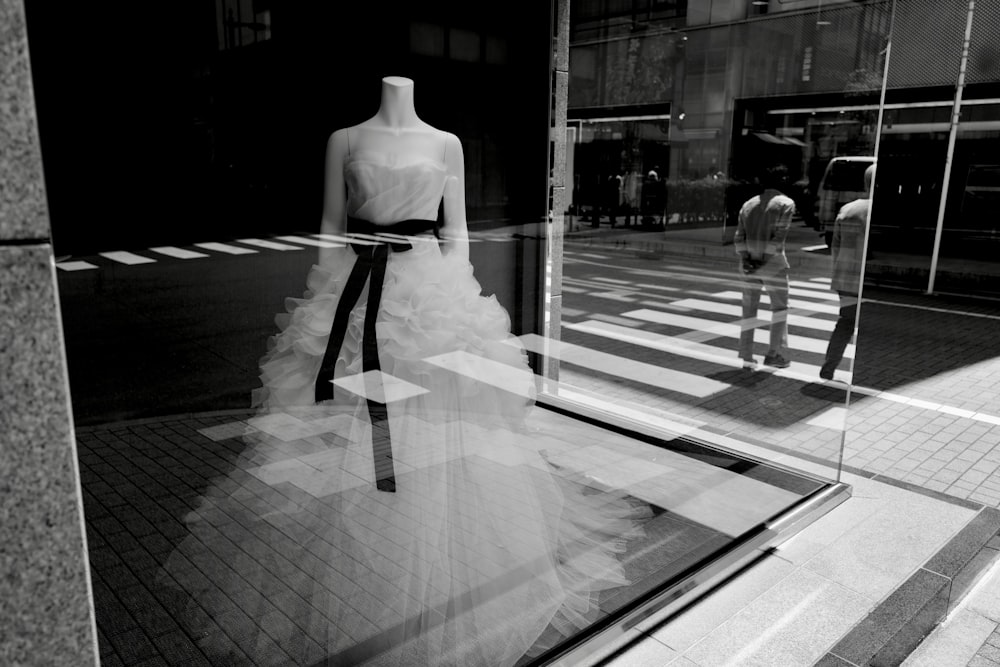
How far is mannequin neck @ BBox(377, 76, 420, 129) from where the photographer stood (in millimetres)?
2615

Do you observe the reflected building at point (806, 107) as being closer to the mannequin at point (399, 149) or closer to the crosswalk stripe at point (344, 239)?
the mannequin at point (399, 149)

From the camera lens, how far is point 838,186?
4.99 metres

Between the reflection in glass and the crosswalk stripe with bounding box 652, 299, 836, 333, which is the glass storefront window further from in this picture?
the crosswalk stripe with bounding box 652, 299, 836, 333

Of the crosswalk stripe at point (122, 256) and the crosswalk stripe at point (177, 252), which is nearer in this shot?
the crosswalk stripe at point (122, 256)

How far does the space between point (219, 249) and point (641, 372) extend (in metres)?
4.55

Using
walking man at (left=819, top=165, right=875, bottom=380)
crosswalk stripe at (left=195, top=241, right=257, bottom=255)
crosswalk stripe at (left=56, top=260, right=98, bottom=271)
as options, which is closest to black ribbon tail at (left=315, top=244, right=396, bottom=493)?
crosswalk stripe at (left=195, top=241, right=257, bottom=255)

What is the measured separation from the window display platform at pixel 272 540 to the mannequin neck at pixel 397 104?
4.04 ft

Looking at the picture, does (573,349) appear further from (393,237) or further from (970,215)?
(970,215)

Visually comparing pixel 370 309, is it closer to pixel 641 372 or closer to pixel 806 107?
pixel 641 372

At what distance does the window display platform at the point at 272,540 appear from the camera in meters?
2.68

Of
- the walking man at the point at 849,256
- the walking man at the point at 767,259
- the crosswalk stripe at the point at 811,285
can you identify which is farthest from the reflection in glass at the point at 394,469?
the walking man at the point at 767,259

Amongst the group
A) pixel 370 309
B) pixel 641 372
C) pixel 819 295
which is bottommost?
pixel 641 372

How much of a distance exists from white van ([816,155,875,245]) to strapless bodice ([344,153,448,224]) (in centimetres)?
285

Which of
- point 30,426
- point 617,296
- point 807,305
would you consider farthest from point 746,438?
point 30,426
